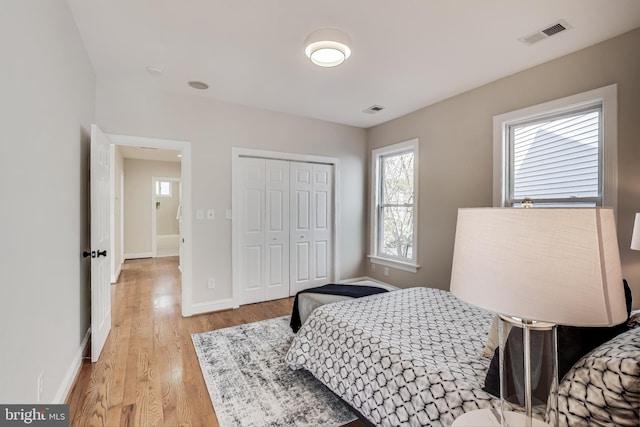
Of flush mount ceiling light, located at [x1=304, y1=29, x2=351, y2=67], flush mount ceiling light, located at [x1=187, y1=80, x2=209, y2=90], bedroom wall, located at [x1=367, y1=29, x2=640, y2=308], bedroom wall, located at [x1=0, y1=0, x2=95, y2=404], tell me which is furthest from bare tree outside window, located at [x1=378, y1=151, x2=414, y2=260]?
bedroom wall, located at [x1=0, y1=0, x2=95, y2=404]

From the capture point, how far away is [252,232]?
4039 mm

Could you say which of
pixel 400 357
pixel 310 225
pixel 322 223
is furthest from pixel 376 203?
pixel 400 357

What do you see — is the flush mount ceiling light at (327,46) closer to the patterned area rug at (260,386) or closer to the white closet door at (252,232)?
the white closet door at (252,232)

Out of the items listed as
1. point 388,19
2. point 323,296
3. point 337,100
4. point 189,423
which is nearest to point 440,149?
point 337,100

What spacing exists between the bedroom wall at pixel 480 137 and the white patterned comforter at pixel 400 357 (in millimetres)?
1407

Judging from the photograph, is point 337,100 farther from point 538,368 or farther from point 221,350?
point 538,368

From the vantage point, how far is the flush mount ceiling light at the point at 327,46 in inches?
89.0

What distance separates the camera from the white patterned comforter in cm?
130

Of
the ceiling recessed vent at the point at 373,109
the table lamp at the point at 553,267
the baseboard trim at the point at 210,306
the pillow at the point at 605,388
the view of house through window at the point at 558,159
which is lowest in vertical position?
the baseboard trim at the point at 210,306

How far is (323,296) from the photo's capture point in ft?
9.02

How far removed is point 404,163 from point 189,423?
390 centimetres

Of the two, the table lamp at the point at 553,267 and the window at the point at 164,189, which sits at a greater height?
the window at the point at 164,189

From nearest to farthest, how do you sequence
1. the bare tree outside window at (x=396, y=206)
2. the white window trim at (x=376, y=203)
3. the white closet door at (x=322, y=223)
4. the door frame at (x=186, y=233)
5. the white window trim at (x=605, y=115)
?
the white window trim at (x=605, y=115), the door frame at (x=186, y=233), the white window trim at (x=376, y=203), the bare tree outside window at (x=396, y=206), the white closet door at (x=322, y=223)

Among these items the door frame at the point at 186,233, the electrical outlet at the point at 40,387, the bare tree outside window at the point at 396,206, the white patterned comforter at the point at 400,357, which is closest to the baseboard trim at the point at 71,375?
the electrical outlet at the point at 40,387
